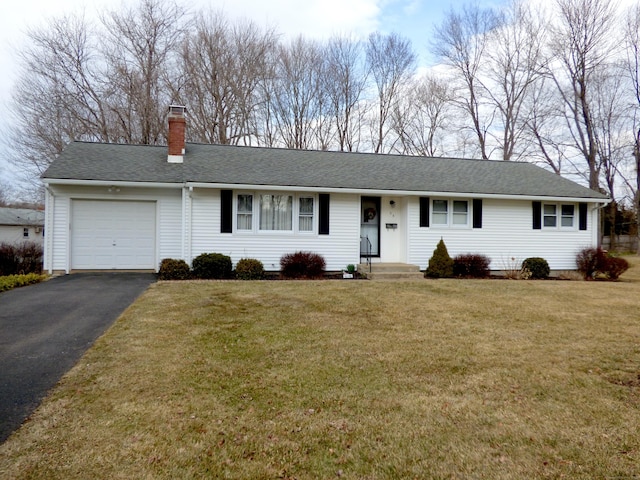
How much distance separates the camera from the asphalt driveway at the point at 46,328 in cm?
343

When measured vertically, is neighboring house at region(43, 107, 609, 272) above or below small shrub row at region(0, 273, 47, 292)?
above

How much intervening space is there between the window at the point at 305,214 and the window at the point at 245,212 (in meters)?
1.54

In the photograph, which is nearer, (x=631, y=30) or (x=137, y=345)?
(x=137, y=345)

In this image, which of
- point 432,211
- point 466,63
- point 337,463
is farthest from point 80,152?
point 466,63

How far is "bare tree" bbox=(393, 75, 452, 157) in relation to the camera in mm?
26594

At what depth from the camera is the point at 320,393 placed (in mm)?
3516

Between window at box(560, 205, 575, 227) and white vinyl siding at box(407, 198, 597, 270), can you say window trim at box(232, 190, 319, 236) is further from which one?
window at box(560, 205, 575, 227)

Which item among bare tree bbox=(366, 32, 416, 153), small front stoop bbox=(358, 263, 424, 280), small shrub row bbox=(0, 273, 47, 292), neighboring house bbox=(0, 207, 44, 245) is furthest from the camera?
neighboring house bbox=(0, 207, 44, 245)

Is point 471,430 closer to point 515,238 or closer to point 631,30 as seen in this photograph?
point 515,238

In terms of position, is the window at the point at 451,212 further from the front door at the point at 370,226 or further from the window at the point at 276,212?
the window at the point at 276,212

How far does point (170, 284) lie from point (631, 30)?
32420 mm

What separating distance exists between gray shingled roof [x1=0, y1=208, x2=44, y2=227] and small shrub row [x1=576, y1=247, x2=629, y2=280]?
37.3 meters

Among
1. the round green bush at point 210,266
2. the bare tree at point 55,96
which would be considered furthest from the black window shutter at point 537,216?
the bare tree at point 55,96

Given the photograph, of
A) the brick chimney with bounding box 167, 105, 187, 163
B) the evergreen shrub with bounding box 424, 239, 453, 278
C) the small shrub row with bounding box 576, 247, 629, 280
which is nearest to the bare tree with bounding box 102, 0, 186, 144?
the brick chimney with bounding box 167, 105, 187, 163
